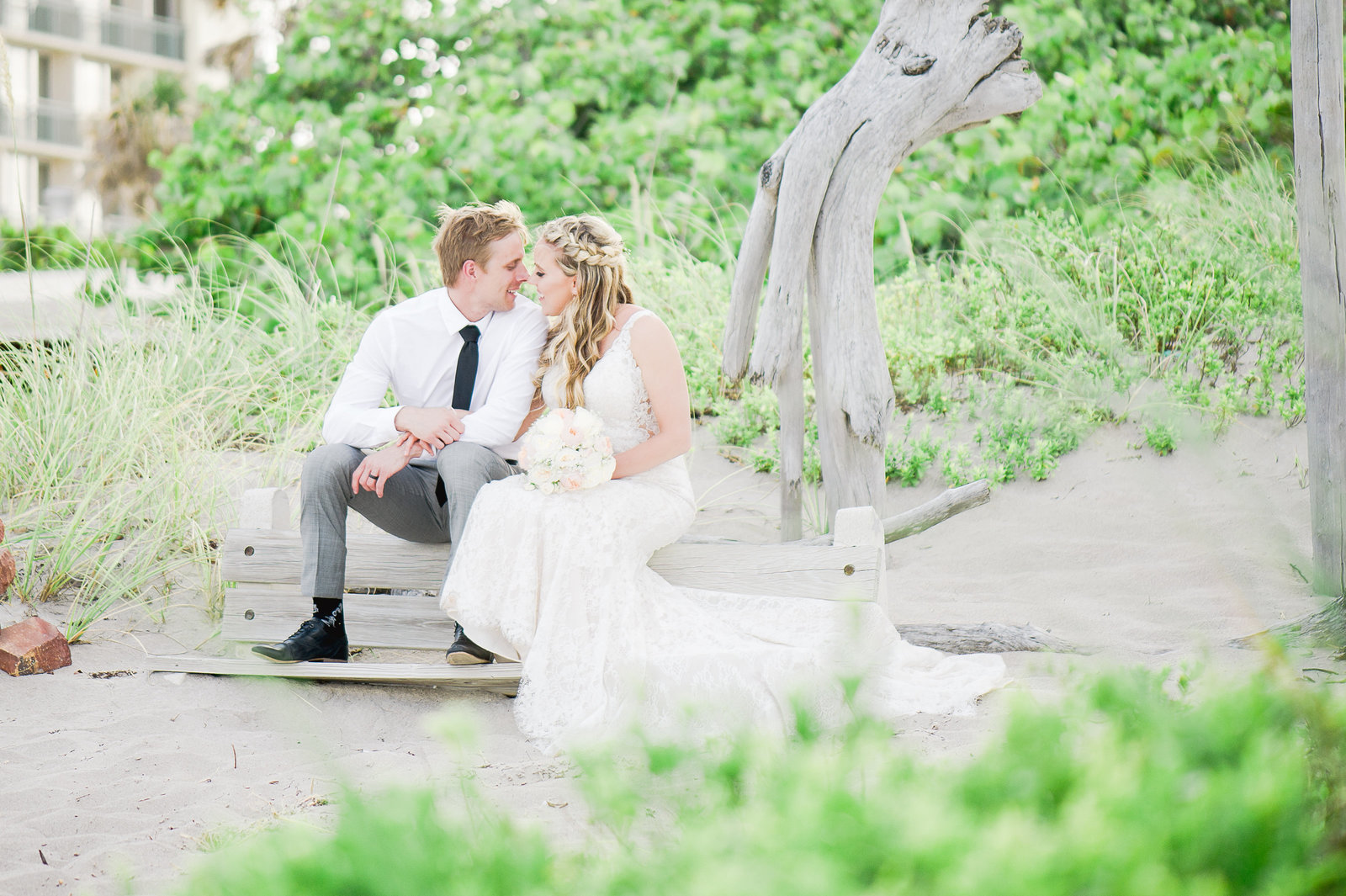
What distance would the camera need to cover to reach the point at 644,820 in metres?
2.20

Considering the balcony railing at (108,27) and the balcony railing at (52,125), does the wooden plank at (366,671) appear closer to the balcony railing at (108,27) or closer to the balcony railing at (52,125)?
the balcony railing at (52,125)

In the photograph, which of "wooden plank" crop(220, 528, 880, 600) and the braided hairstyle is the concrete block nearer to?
"wooden plank" crop(220, 528, 880, 600)

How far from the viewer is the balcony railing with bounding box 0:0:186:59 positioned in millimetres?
23609

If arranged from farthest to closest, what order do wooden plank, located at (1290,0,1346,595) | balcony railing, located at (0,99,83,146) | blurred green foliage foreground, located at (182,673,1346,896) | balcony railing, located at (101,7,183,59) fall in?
balcony railing, located at (101,7,183,59) → balcony railing, located at (0,99,83,146) → wooden plank, located at (1290,0,1346,595) → blurred green foliage foreground, located at (182,673,1346,896)

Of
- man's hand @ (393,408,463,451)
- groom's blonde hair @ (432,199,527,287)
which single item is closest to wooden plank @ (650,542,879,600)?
man's hand @ (393,408,463,451)

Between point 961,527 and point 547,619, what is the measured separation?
A: 2.51m

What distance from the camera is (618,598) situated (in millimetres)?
3336

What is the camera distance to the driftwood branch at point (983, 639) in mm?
3600

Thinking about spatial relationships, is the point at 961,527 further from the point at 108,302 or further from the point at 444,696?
the point at 108,302

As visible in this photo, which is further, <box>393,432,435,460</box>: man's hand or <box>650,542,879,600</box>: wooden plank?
<box>393,432,435,460</box>: man's hand

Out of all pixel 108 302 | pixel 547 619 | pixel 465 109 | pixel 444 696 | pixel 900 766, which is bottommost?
pixel 444 696

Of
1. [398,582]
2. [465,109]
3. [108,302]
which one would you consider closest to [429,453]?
[398,582]

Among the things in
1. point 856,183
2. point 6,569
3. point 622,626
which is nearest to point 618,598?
point 622,626

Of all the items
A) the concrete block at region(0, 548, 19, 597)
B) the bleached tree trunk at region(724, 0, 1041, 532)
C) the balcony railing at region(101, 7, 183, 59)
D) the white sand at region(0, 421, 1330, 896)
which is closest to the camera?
the white sand at region(0, 421, 1330, 896)
